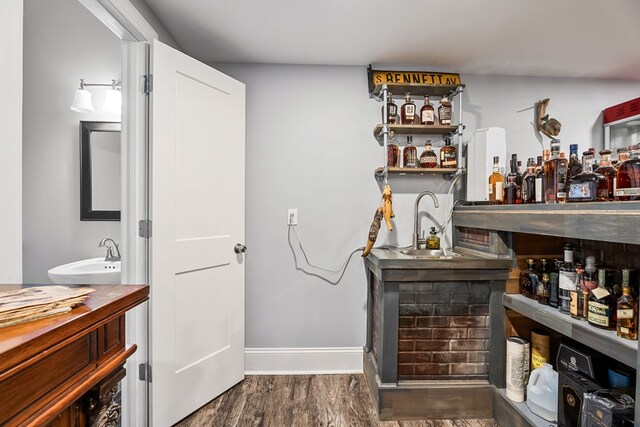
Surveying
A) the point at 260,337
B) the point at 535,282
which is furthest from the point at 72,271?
the point at 535,282

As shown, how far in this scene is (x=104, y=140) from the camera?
2424mm

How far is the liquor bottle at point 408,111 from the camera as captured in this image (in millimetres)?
2309

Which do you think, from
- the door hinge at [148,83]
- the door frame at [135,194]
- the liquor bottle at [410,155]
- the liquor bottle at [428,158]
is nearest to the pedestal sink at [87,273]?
the door frame at [135,194]

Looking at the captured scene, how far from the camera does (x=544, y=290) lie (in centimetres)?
164

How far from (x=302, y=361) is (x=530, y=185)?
75.7 inches

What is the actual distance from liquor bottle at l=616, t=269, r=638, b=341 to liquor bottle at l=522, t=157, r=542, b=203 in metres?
0.63

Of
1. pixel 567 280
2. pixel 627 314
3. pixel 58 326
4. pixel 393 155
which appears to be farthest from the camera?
pixel 393 155

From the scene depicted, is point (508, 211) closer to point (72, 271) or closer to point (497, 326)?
point (497, 326)

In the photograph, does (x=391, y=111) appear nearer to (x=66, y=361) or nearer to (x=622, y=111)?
(x=622, y=111)

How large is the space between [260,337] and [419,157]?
5.95 feet

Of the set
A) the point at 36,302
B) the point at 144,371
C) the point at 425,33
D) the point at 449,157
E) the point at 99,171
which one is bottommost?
the point at 144,371

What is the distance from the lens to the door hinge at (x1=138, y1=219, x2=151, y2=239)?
1.74 meters

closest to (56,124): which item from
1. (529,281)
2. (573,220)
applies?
(573,220)

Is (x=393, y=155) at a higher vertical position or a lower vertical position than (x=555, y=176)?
higher
